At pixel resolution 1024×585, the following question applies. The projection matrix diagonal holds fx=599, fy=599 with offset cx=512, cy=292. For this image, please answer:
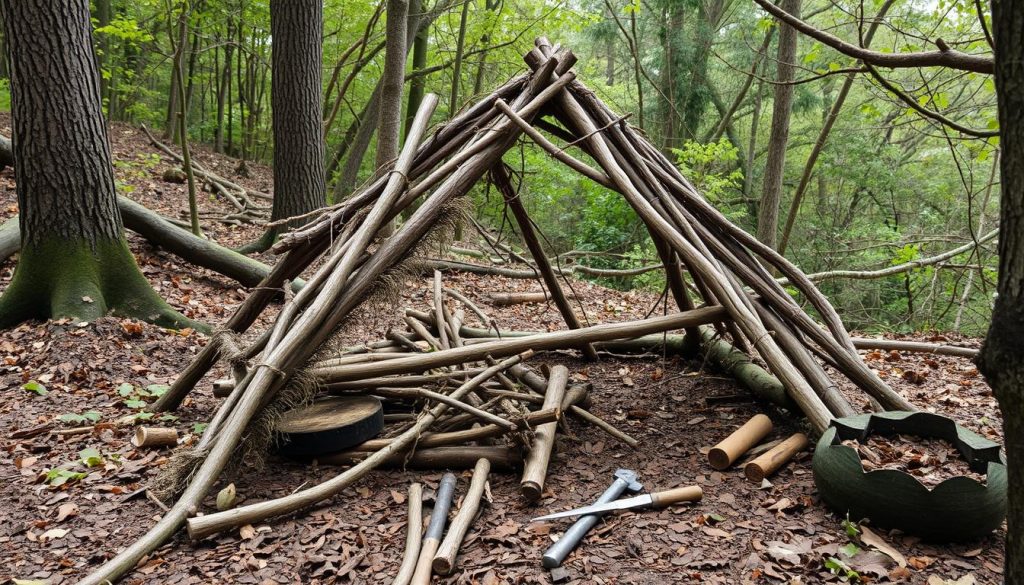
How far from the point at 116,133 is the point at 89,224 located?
10459 mm

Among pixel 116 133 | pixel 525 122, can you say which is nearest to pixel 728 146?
pixel 525 122

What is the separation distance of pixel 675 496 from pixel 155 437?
291 cm

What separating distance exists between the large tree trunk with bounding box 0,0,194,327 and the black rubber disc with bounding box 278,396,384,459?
2.57 m

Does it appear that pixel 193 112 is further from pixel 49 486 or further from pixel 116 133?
pixel 49 486

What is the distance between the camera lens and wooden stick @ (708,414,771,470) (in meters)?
3.13

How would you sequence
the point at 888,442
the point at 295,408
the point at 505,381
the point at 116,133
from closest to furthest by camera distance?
1. the point at 888,442
2. the point at 295,408
3. the point at 505,381
4. the point at 116,133

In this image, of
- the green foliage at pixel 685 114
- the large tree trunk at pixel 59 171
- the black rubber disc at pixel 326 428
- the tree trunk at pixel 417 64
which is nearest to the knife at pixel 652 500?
the black rubber disc at pixel 326 428

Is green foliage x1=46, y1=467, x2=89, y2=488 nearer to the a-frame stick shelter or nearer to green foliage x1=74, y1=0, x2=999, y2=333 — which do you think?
the a-frame stick shelter

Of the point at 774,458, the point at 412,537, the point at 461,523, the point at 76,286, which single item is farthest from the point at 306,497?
the point at 76,286

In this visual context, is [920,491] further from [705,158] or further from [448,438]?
[705,158]

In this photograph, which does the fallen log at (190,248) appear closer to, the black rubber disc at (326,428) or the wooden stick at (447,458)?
the black rubber disc at (326,428)

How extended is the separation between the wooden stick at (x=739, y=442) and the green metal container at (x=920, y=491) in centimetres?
47

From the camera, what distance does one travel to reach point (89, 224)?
4988mm

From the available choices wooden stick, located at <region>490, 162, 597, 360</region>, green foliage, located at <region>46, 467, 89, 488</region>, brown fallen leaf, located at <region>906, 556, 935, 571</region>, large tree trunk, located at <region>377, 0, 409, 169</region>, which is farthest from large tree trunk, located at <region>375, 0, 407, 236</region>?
brown fallen leaf, located at <region>906, 556, 935, 571</region>
